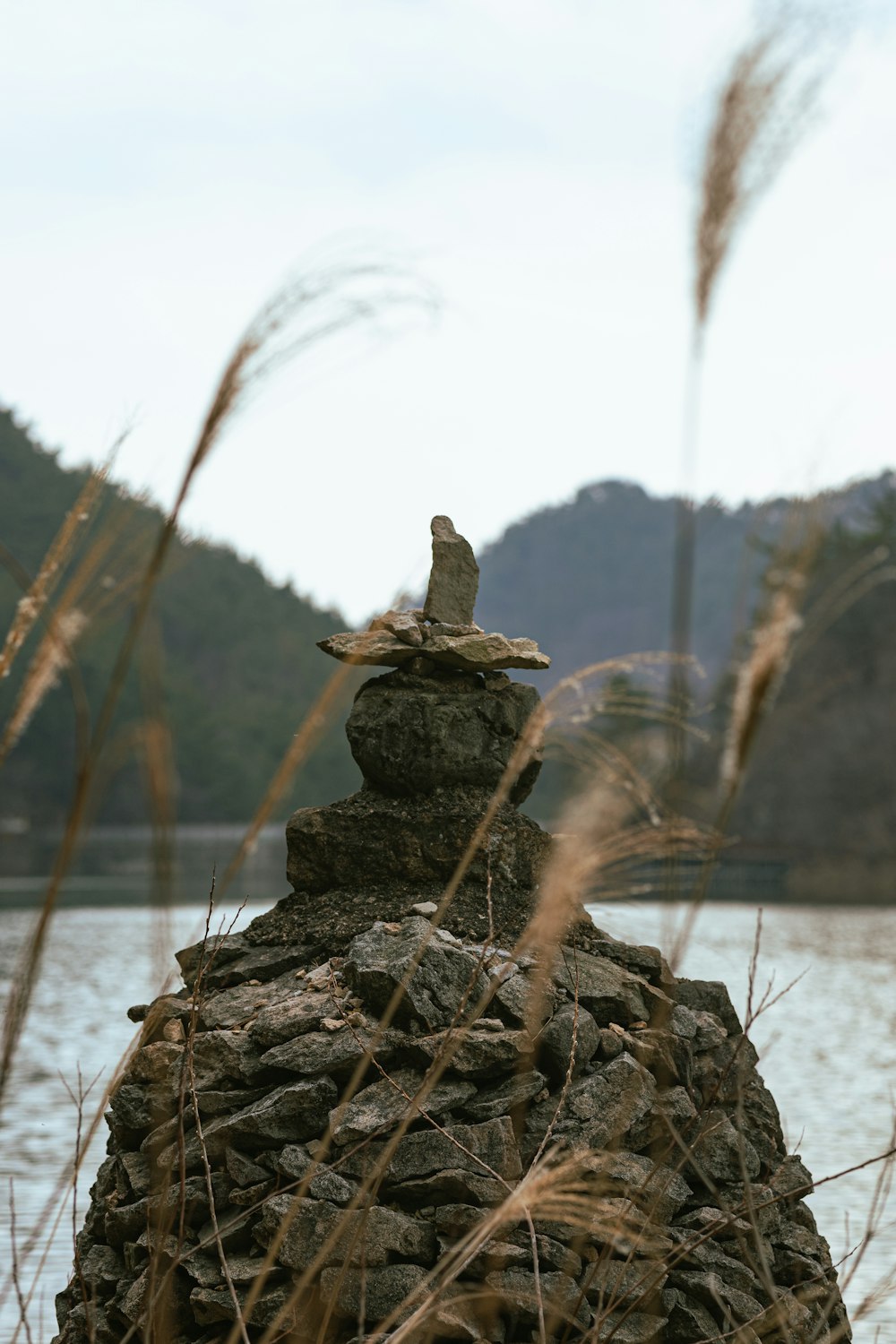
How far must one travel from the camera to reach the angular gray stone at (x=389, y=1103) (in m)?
3.60

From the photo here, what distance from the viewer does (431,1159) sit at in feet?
11.9

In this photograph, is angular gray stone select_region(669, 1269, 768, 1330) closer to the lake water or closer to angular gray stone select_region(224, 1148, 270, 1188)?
the lake water

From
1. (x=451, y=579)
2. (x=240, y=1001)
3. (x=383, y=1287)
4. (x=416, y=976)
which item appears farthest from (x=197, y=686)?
(x=383, y=1287)

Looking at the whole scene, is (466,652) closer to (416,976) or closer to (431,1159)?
(416,976)

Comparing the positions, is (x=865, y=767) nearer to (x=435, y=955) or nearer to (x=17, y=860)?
(x=17, y=860)

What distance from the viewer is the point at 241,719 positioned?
5753 cm

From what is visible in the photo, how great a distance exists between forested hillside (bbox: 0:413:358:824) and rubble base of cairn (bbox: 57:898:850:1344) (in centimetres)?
3283

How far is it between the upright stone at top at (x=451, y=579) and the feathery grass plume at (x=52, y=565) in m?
3.13

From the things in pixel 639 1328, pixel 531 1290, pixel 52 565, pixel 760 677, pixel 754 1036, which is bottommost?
pixel 754 1036

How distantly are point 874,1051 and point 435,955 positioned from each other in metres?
11.3

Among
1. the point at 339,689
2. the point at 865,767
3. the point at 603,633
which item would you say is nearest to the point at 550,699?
the point at 339,689

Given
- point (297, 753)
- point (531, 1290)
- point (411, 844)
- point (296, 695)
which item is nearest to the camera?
point (297, 753)

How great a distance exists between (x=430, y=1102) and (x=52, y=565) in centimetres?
231

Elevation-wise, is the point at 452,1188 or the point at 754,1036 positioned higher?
the point at 452,1188
